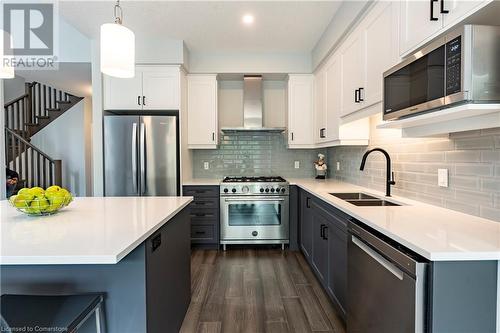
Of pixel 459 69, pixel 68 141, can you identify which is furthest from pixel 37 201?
pixel 68 141

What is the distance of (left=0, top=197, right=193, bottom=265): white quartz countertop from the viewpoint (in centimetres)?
98

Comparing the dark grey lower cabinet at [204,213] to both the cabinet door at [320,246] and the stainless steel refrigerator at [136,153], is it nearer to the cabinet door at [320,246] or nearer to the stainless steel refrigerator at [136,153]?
the stainless steel refrigerator at [136,153]

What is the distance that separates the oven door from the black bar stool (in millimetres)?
2481

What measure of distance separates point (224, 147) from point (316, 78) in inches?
64.8

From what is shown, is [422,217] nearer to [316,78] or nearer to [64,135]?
[316,78]

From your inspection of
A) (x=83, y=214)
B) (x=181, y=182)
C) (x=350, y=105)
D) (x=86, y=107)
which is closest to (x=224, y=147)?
(x=181, y=182)

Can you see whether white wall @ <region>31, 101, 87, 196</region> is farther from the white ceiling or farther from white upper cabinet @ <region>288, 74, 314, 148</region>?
white upper cabinet @ <region>288, 74, 314, 148</region>

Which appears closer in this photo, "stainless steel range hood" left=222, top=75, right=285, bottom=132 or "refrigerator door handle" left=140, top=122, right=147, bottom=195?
"refrigerator door handle" left=140, top=122, right=147, bottom=195

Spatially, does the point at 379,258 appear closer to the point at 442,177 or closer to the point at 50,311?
the point at 442,177

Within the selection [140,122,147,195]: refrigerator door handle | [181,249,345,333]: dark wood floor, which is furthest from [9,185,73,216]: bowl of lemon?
[140,122,147,195]: refrigerator door handle

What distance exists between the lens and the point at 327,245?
2.39 meters

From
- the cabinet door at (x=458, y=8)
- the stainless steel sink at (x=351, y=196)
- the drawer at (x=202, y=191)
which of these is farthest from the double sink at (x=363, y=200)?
the drawer at (x=202, y=191)

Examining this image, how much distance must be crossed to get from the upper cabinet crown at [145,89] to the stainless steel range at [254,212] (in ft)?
4.38

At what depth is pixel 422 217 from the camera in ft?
5.21
